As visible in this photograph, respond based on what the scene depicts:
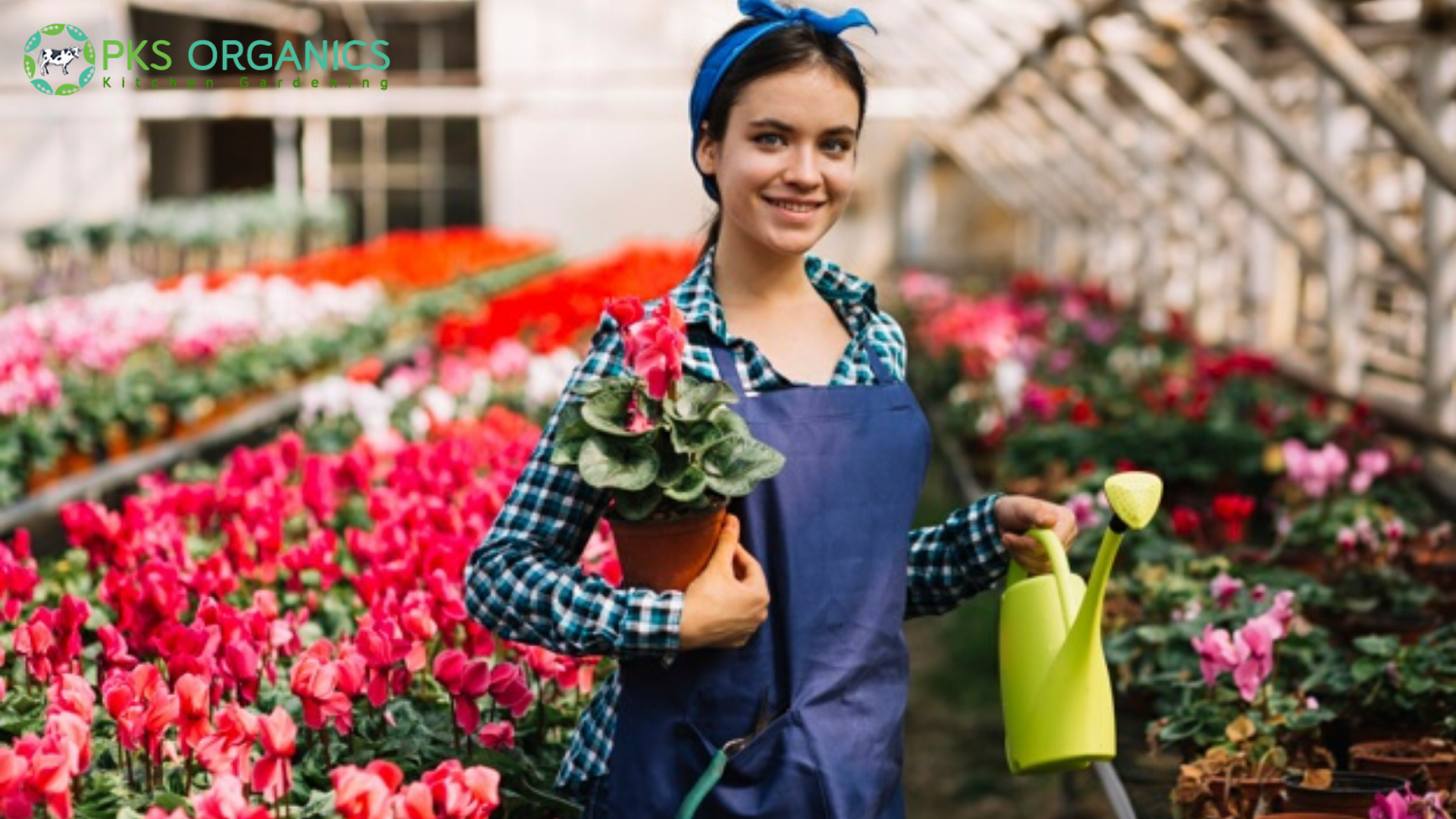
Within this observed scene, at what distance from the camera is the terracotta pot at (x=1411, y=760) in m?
2.55

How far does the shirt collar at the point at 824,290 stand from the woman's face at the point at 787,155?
0.08m

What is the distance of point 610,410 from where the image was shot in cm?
181

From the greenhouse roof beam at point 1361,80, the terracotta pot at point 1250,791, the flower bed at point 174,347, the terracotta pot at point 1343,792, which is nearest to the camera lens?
the terracotta pot at point 1343,792

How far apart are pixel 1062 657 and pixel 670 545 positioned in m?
0.41

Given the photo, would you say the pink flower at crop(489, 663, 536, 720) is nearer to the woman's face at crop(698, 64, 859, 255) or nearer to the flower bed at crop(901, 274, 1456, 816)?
the woman's face at crop(698, 64, 859, 255)

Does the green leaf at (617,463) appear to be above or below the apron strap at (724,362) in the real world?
below

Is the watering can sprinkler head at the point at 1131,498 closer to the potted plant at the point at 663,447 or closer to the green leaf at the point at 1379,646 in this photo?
the potted plant at the point at 663,447

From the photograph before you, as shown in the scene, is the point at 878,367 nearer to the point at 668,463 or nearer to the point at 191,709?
the point at 668,463

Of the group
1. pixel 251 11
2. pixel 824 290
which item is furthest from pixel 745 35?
pixel 251 11

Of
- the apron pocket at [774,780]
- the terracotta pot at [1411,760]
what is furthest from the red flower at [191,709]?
the terracotta pot at [1411,760]

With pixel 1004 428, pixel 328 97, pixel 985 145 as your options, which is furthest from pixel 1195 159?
pixel 328 97

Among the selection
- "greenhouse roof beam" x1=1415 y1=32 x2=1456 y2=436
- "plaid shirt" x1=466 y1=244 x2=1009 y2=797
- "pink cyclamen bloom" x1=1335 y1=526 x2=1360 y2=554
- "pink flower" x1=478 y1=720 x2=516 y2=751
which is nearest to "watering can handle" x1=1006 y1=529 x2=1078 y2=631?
"plaid shirt" x1=466 y1=244 x2=1009 y2=797

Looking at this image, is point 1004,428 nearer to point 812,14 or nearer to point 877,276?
point 812,14

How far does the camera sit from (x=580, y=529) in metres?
1.96
